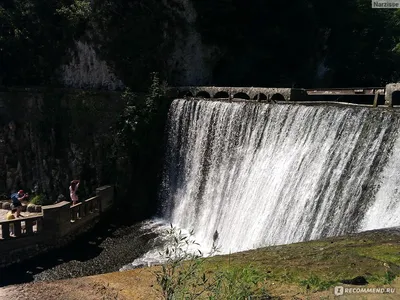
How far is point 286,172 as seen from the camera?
12.4 meters

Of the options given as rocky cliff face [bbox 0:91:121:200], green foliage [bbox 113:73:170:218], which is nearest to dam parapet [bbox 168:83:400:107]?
green foliage [bbox 113:73:170:218]

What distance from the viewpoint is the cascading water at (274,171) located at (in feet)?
32.1

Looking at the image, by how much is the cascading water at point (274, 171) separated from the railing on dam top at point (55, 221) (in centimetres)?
332

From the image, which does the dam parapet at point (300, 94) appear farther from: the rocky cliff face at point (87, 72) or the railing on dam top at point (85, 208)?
the railing on dam top at point (85, 208)

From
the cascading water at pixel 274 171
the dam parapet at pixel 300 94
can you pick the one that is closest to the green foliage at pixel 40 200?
the cascading water at pixel 274 171

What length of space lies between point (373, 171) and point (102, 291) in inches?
280

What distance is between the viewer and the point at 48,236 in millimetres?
15711

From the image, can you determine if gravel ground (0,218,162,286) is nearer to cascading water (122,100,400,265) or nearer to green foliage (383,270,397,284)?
cascading water (122,100,400,265)

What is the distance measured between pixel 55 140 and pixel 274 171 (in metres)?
14.1

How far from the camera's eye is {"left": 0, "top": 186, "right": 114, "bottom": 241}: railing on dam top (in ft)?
49.3

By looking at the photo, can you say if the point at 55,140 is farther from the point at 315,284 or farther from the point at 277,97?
the point at 315,284

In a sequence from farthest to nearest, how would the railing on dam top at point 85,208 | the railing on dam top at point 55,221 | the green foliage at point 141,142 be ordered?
the green foliage at point 141,142
the railing on dam top at point 85,208
the railing on dam top at point 55,221

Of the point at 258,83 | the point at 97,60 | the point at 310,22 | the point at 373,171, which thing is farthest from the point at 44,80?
the point at 373,171

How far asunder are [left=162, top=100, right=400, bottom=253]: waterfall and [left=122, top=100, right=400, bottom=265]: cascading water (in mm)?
29
